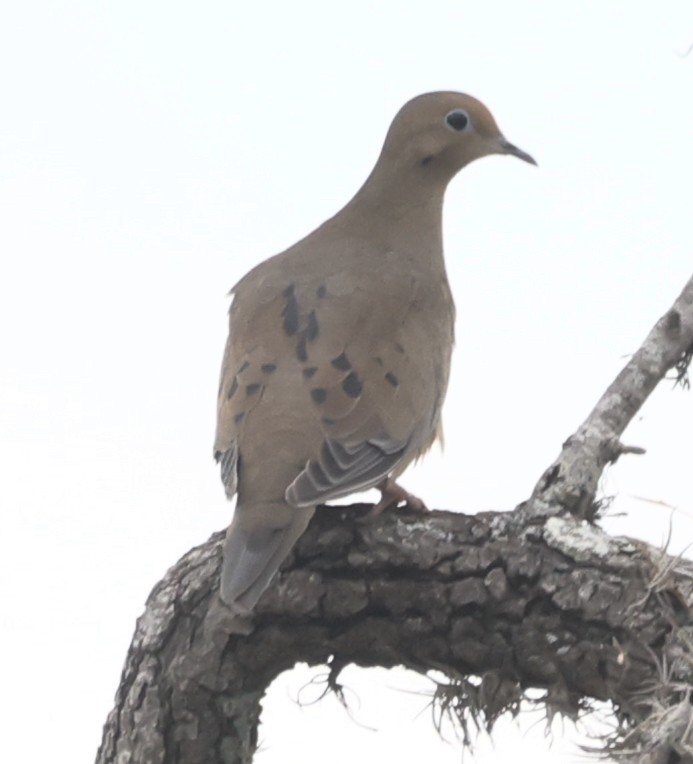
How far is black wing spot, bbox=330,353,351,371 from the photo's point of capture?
438 centimetres

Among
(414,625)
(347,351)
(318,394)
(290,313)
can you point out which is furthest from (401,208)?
(414,625)

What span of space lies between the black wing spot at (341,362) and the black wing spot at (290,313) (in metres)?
0.18

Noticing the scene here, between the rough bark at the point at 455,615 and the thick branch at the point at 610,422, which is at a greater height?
the thick branch at the point at 610,422

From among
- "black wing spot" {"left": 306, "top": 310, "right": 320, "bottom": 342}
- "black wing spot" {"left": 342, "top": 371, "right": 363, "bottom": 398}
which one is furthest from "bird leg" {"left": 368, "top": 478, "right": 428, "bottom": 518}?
"black wing spot" {"left": 306, "top": 310, "right": 320, "bottom": 342}

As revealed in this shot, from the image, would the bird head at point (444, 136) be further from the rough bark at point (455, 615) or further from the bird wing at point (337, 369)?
the rough bark at point (455, 615)

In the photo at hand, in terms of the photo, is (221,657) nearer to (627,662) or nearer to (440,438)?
(627,662)

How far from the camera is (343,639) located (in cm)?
359

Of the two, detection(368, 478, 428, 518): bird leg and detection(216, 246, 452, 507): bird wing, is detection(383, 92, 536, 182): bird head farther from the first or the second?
detection(368, 478, 428, 518): bird leg

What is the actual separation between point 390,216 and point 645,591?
89.0 inches

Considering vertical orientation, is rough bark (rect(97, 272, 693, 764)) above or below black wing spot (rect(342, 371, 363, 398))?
below

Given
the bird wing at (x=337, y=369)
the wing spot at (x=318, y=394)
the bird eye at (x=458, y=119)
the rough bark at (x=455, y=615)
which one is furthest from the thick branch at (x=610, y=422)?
the bird eye at (x=458, y=119)

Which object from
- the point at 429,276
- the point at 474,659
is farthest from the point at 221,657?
the point at 429,276

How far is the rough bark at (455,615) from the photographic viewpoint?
3.41 meters

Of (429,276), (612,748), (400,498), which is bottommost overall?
(612,748)
